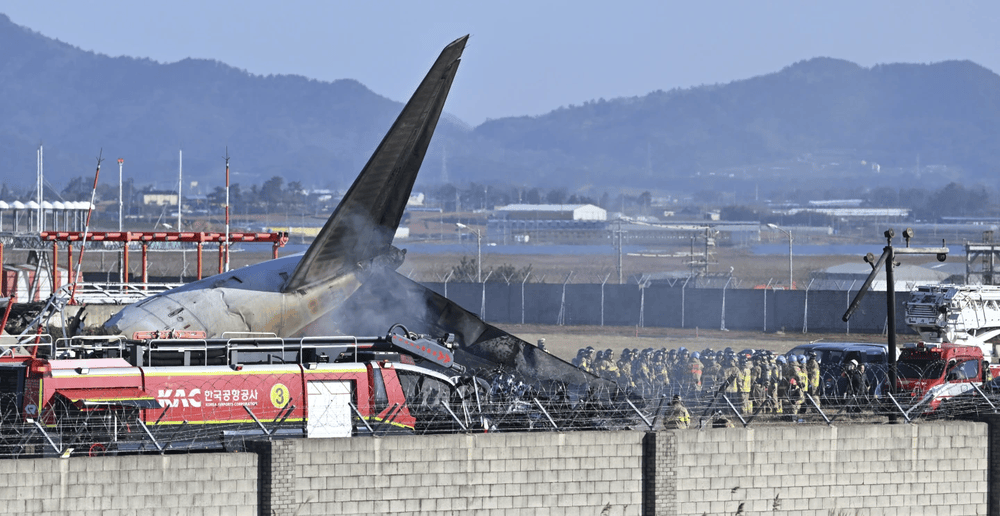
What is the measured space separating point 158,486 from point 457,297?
4622cm

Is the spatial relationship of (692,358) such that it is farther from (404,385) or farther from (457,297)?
(457,297)

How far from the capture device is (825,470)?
22938mm

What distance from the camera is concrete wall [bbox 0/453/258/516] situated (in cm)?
1822

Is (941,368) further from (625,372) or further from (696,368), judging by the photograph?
(625,372)

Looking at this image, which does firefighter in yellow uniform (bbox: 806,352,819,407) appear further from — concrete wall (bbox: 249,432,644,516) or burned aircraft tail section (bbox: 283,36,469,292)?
concrete wall (bbox: 249,432,644,516)

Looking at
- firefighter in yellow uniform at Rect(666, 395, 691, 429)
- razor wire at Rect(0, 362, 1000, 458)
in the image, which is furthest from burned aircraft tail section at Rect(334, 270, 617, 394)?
firefighter in yellow uniform at Rect(666, 395, 691, 429)

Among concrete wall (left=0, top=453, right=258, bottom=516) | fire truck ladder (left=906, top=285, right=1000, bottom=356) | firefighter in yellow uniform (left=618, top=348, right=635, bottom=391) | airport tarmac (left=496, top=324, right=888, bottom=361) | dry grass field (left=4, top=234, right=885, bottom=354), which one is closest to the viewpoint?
concrete wall (left=0, top=453, right=258, bottom=516)

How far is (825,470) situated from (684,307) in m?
38.6

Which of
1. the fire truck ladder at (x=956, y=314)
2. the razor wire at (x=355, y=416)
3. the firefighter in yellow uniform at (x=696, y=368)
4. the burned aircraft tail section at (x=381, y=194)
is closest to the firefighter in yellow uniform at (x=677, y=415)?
the razor wire at (x=355, y=416)

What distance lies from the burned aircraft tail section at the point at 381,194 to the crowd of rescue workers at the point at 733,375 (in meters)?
6.80

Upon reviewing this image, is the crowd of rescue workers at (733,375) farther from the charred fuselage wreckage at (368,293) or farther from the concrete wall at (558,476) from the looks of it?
the charred fuselage wreckage at (368,293)

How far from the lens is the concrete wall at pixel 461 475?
19.9 m

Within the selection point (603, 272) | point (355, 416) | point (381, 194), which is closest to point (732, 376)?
point (381, 194)

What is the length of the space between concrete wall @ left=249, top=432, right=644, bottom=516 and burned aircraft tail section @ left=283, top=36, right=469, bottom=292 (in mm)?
10678
